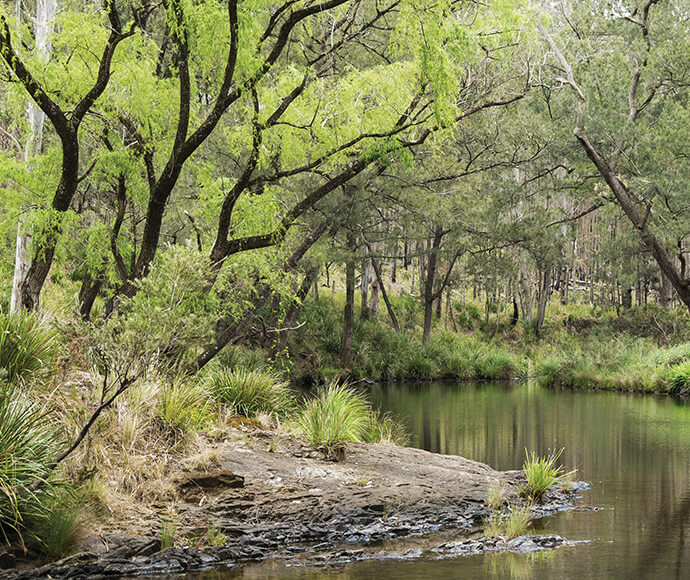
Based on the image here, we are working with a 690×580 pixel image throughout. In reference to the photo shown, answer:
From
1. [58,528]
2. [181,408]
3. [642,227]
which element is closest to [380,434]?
[181,408]

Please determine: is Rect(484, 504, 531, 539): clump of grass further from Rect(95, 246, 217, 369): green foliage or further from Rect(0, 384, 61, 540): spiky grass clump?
Rect(0, 384, 61, 540): spiky grass clump

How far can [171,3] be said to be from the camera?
38.9 feet

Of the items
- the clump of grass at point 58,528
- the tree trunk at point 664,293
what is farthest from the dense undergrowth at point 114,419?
the tree trunk at point 664,293

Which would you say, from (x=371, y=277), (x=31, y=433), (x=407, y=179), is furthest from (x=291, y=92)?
(x=371, y=277)

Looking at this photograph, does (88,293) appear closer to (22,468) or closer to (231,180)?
(231,180)

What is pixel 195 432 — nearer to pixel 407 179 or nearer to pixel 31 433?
pixel 31 433

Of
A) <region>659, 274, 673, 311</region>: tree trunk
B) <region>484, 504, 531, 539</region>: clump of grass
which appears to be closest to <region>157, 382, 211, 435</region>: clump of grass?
<region>484, 504, 531, 539</region>: clump of grass

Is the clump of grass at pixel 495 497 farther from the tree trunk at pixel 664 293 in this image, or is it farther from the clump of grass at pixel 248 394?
the tree trunk at pixel 664 293

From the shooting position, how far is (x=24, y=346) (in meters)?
9.88

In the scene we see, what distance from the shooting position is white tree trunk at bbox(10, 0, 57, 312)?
14.1 m

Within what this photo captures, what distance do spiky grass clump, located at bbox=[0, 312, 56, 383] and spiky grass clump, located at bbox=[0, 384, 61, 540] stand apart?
134cm

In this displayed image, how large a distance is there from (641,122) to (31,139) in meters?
22.6

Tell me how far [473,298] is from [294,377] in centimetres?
2692

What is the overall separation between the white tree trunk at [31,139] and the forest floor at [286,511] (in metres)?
5.97
